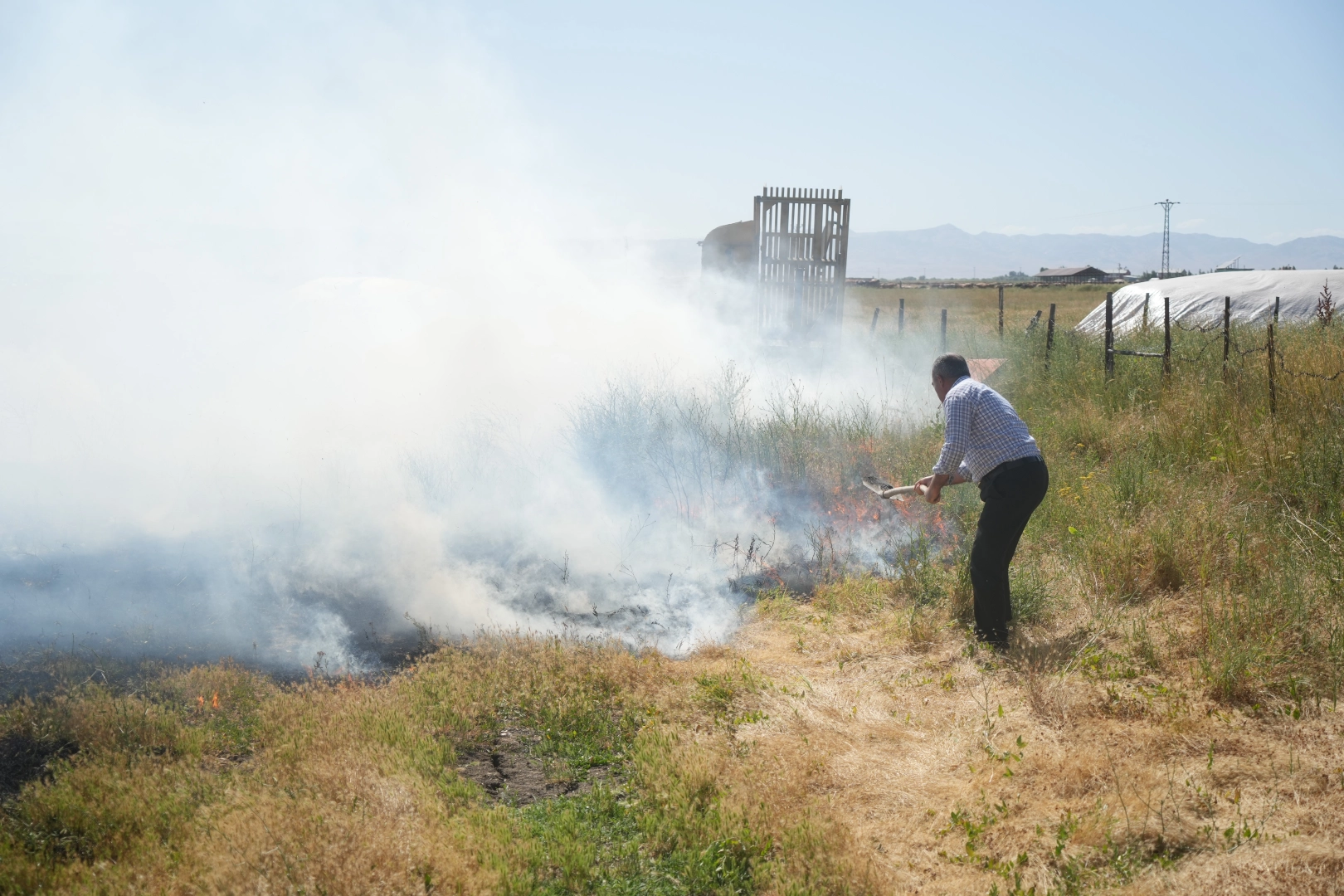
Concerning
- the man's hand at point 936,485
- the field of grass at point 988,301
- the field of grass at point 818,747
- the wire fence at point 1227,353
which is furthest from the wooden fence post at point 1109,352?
the field of grass at point 988,301

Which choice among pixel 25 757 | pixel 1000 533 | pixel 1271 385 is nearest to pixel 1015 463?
pixel 1000 533

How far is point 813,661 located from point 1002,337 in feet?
34.8

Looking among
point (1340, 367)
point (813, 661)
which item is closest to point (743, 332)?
point (1340, 367)

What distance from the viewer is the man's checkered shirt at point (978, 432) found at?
520 centimetres

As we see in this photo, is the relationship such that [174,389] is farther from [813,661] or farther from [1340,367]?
[1340,367]

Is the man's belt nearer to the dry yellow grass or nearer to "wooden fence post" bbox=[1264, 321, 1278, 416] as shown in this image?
the dry yellow grass

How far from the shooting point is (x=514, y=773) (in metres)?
4.43

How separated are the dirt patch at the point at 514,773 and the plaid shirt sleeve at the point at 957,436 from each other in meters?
2.70

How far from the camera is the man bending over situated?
16.9 ft

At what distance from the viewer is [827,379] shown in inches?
514

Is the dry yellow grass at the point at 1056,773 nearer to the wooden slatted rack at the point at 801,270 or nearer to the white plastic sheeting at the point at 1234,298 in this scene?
the wooden slatted rack at the point at 801,270

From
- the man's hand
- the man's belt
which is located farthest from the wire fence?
the man's hand

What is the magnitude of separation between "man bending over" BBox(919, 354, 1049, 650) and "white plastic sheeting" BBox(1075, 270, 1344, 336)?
13.2 m

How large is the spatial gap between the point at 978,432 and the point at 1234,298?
1745cm
